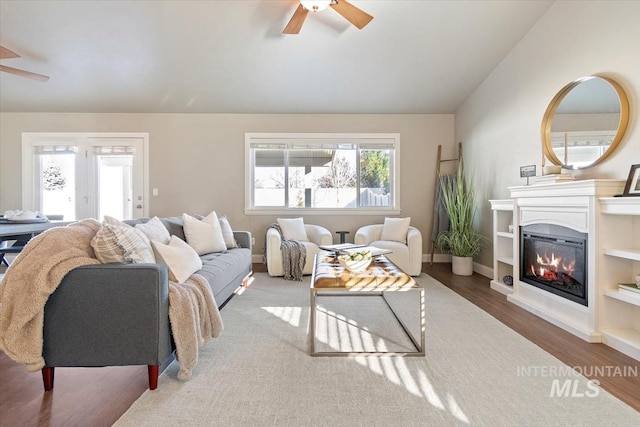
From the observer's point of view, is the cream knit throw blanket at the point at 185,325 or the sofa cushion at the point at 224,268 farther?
the sofa cushion at the point at 224,268

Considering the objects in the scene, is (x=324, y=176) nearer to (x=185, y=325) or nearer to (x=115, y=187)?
(x=115, y=187)

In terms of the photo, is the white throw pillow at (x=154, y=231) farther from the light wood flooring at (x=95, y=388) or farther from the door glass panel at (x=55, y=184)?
the door glass panel at (x=55, y=184)

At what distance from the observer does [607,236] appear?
233 cm

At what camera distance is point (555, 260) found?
2.80 meters

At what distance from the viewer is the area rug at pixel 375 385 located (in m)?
1.45

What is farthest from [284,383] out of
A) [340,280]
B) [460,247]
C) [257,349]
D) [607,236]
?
[460,247]

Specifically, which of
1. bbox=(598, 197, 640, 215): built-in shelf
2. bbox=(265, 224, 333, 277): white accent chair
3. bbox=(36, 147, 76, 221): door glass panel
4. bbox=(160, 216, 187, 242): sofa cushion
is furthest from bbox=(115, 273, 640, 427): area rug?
bbox=(36, 147, 76, 221): door glass panel

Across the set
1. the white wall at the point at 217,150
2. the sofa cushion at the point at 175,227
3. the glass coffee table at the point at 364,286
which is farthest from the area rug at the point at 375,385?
the white wall at the point at 217,150

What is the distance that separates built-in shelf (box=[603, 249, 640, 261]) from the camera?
6.85ft

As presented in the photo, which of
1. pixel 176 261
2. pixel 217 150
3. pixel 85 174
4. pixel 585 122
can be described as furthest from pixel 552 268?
pixel 85 174

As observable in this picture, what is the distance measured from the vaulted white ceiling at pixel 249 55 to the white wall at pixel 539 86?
0.87 ft

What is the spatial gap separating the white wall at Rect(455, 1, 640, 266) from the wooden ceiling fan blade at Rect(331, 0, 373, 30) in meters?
1.92

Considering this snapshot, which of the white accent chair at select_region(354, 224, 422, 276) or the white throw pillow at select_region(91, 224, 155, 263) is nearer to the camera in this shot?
the white throw pillow at select_region(91, 224, 155, 263)

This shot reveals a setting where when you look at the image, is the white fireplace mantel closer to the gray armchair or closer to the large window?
the large window
